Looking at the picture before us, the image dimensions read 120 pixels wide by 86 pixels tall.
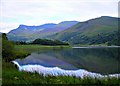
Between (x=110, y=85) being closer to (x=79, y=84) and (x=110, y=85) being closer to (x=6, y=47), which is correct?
(x=79, y=84)

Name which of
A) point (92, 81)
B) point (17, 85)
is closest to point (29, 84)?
point (17, 85)

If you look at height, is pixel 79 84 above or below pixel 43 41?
above

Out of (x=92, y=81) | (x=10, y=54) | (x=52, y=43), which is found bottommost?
(x=52, y=43)

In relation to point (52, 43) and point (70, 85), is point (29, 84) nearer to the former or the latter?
point (70, 85)

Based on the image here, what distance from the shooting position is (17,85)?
12.6m

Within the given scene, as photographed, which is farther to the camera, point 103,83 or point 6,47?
point 6,47

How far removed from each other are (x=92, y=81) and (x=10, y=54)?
1719 inches

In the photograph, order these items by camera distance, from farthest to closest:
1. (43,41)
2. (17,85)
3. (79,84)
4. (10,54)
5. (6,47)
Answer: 1. (43,41)
2. (10,54)
3. (6,47)
4. (79,84)
5. (17,85)

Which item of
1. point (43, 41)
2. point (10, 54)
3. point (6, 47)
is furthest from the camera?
point (43, 41)

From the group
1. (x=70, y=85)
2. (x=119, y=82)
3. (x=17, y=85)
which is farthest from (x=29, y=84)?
(x=119, y=82)

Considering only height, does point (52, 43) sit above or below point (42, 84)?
below

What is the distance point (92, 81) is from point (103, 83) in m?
0.78

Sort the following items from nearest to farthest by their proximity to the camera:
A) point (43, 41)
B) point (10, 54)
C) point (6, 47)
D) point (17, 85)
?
point (17, 85)
point (6, 47)
point (10, 54)
point (43, 41)

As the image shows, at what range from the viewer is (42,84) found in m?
12.9
